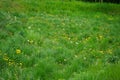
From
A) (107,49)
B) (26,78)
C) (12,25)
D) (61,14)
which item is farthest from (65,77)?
(61,14)

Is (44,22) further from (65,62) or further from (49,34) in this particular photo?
(65,62)

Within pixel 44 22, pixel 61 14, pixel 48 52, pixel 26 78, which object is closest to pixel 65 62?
pixel 48 52

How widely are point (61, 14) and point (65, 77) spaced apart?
11.3 m

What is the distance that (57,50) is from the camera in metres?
8.87

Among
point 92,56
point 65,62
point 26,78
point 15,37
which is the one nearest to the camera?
point 26,78

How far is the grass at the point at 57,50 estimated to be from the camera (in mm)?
6645

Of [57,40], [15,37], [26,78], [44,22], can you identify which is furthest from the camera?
[44,22]

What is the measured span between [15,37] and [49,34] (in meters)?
2.06

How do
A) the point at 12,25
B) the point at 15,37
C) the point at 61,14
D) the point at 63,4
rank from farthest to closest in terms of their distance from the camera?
the point at 63,4, the point at 61,14, the point at 12,25, the point at 15,37

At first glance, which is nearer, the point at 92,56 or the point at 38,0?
the point at 92,56

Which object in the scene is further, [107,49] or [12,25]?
[12,25]

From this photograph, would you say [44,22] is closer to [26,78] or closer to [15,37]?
[15,37]

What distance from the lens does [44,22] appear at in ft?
44.3

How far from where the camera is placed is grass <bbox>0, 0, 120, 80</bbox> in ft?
21.8
